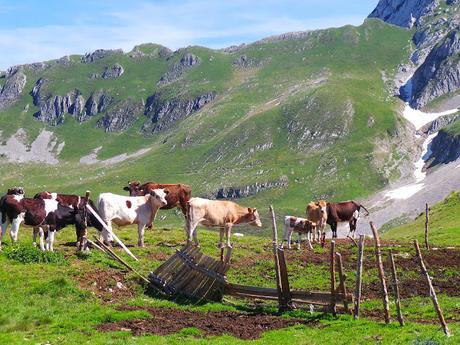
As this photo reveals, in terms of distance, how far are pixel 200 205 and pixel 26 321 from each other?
1507 cm

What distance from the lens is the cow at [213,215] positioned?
113ft

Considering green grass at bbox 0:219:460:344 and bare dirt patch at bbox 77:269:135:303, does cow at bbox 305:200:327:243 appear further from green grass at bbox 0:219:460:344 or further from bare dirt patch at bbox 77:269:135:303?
bare dirt patch at bbox 77:269:135:303

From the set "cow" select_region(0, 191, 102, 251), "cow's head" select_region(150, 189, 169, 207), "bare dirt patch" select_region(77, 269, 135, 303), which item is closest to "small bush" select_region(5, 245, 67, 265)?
"cow" select_region(0, 191, 102, 251)

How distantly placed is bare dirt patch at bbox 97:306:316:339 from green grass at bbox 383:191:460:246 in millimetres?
30211

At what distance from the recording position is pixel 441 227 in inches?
2744

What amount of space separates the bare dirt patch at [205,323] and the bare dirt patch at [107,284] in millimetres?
1844

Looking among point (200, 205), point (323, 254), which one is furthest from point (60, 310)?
point (323, 254)

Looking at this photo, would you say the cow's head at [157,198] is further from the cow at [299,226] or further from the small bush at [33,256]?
the cow at [299,226]

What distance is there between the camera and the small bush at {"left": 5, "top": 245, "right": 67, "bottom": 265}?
28.2m

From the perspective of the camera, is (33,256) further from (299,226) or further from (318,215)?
(318,215)

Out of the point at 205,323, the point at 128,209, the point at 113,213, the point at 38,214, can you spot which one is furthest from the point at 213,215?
the point at 205,323

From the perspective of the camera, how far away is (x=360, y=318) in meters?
23.9

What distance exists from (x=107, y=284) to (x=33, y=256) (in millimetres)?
4608

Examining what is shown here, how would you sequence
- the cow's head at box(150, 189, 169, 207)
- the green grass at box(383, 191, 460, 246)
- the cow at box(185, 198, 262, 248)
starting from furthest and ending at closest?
the green grass at box(383, 191, 460, 246)
the cow's head at box(150, 189, 169, 207)
the cow at box(185, 198, 262, 248)
